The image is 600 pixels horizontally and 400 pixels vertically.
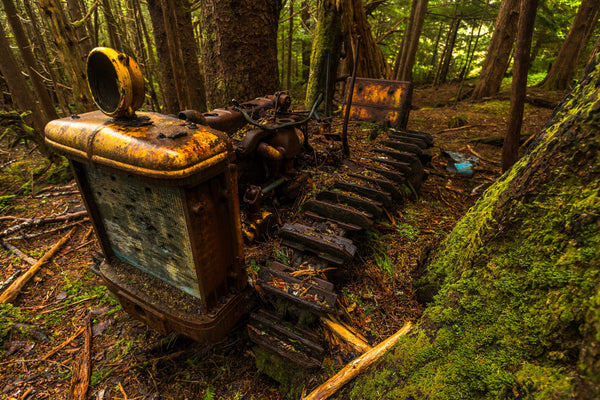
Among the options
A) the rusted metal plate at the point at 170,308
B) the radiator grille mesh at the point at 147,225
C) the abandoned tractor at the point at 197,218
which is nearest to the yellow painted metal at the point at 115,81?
the abandoned tractor at the point at 197,218

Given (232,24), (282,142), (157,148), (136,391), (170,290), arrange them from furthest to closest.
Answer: (232,24) < (282,142) < (136,391) < (170,290) < (157,148)

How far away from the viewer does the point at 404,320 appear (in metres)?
2.13

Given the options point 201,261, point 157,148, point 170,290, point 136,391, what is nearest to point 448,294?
point 201,261

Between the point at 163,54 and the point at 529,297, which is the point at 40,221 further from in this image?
the point at 529,297

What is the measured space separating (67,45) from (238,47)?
327 centimetres

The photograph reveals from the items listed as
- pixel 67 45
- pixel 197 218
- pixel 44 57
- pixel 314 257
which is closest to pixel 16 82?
pixel 67 45

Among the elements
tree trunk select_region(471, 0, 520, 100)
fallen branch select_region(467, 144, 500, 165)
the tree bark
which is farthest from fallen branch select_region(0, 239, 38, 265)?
tree trunk select_region(471, 0, 520, 100)

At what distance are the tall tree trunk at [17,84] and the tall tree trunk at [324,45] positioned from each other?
6.44m

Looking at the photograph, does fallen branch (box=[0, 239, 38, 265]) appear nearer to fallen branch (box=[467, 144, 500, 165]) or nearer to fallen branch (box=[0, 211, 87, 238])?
fallen branch (box=[0, 211, 87, 238])

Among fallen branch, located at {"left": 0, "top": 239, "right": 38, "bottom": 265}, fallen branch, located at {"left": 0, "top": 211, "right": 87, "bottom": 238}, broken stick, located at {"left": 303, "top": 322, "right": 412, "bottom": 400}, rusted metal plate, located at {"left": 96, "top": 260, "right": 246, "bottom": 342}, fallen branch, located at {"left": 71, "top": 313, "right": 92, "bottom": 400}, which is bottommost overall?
fallen branch, located at {"left": 71, "top": 313, "right": 92, "bottom": 400}

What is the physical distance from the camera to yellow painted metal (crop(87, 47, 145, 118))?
5.17 ft

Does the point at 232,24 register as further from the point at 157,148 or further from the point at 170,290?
the point at 170,290

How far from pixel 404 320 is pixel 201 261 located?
162 cm

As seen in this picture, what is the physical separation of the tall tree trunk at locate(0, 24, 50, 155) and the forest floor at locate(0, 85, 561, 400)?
420cm
